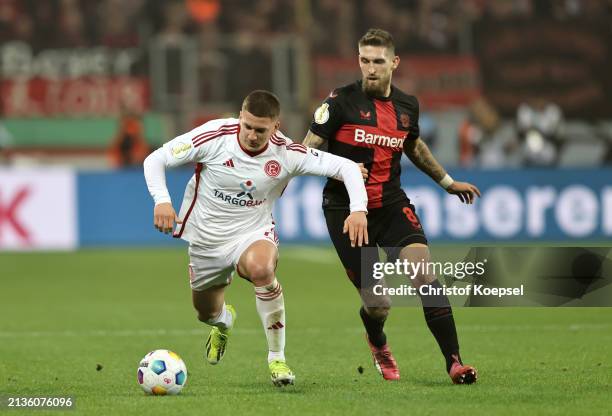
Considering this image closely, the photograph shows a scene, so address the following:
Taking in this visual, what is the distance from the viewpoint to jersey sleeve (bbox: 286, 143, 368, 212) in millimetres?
6953

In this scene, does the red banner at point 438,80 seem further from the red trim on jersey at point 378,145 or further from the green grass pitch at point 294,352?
the red trim on jersey at point 378,145

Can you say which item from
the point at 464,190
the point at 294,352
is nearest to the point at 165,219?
the point at 464,190

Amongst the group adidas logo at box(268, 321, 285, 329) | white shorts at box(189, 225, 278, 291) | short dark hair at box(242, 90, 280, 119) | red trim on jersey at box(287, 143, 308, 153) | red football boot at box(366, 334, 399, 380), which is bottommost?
red football boot at box(366, 334, 399, 380)

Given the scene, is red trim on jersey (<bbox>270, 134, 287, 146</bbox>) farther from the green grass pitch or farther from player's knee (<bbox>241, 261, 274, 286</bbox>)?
the green grass pitch

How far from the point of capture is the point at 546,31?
23781 millimetres

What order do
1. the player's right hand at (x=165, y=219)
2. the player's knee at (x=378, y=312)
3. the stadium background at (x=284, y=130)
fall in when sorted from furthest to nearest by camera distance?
the stadium background at (x=284, y=130)
the player's knee at (x=378, y=312)
the player's right hand at (x=165, y=219)

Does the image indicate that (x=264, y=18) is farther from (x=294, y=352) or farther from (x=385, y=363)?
(x=385, y=363)

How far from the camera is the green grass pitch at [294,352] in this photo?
21.0 ft

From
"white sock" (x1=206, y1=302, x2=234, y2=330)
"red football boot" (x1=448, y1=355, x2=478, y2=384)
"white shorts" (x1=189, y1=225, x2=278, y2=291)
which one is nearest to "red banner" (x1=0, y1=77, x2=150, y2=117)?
"white sock" (x1=206, y1=302, x2=234, y2=330)

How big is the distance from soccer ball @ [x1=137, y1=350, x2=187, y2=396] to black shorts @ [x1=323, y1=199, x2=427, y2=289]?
1.34 m

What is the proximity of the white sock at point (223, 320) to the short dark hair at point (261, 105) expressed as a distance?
1.56m

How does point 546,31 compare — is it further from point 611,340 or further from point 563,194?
point 611,340

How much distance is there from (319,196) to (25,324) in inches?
280

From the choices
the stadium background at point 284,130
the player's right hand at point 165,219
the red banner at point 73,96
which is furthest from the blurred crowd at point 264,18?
the player's right hand at point 165,219
